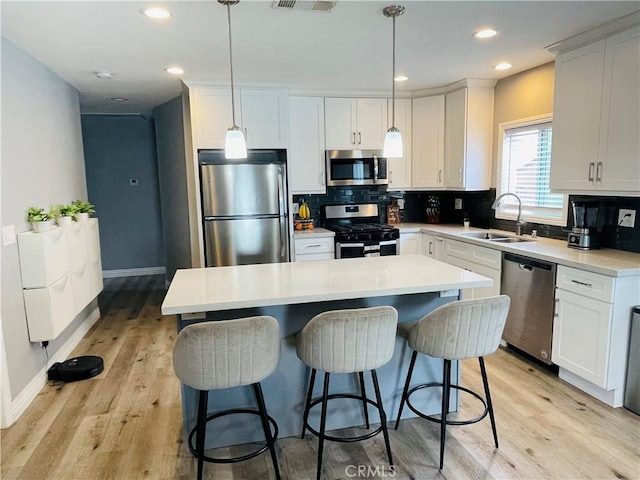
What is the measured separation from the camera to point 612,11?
2545mm

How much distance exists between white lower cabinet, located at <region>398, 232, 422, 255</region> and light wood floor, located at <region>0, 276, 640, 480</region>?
1.72 metres

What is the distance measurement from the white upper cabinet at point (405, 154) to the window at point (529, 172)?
3.26ft

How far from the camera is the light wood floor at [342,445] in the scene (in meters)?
2.17

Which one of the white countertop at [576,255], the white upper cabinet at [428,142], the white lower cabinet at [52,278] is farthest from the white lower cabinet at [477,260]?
the white lower cabinet at [52,278]

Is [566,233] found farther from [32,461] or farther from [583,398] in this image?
[32,461]

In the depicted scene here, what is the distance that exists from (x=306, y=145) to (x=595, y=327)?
309 cm

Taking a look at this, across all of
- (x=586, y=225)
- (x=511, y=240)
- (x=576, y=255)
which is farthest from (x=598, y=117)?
(x=511, y=240)

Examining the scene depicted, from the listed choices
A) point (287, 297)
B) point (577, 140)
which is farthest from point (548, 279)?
point (287, 297)

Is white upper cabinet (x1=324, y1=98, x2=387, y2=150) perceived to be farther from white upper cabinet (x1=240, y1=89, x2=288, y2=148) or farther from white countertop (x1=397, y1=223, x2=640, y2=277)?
white countertop (x1=397, y1=223, x2=640, y2=277)

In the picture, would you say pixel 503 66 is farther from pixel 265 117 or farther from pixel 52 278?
pixel 52 278

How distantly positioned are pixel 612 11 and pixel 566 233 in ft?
5.68

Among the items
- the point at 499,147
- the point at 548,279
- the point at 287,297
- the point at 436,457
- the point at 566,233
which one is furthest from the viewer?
the point at 499,147

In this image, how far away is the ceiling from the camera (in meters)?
2.43

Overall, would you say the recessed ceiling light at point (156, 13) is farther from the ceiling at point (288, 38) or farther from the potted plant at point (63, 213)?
the potted plant at point (63, 213)
